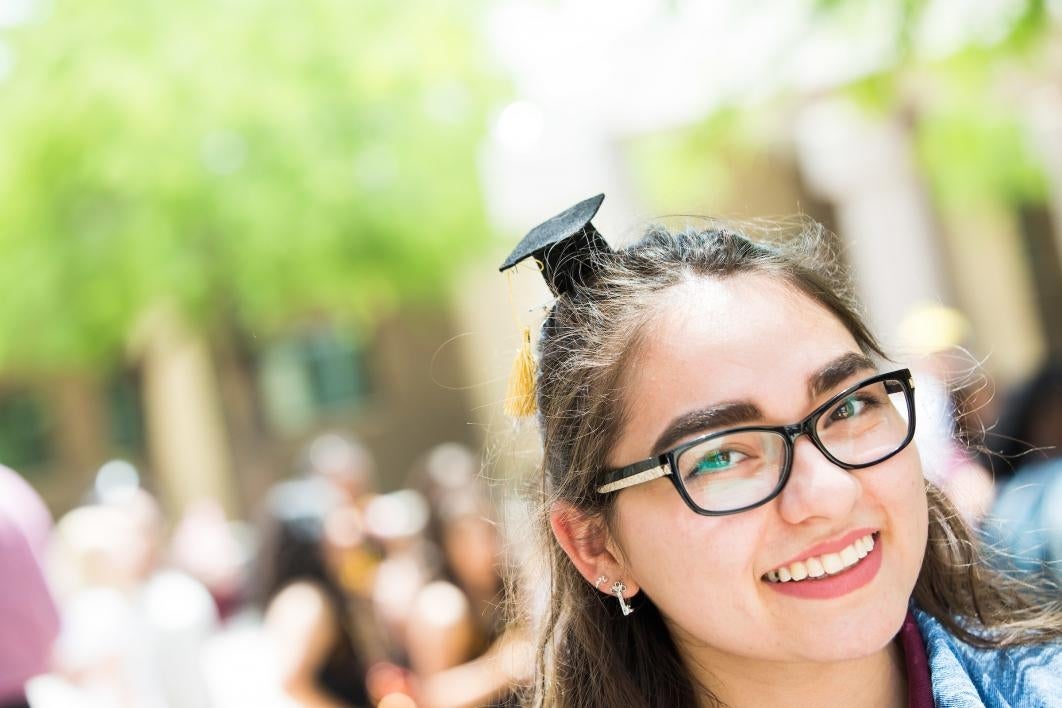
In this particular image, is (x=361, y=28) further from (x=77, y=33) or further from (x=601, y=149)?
(x=601, y=149)

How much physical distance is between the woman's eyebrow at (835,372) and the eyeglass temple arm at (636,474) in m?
0.21

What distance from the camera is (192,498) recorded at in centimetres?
1545

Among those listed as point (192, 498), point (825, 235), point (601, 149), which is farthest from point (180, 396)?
point (825, 235)

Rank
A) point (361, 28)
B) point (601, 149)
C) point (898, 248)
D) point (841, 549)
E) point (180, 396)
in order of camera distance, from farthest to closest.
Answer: point (180, 396)
point (898, 248)
point (361, 28)
point (601, 149)
point (841, 549)

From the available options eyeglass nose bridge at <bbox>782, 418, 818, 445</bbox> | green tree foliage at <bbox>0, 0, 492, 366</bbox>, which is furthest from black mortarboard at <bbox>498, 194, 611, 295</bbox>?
green tree foliage at <bbox>0, 0, 492, 366</bbox>

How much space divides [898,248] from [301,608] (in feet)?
34.8

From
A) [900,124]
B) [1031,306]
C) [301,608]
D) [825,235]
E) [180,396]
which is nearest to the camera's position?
[825,235]

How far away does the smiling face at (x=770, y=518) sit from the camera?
137 cm

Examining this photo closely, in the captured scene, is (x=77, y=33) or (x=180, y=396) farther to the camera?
(x=180, y=396)

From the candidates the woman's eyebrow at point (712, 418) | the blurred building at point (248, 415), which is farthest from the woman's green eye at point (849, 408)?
the blurred building at point (248, 415)

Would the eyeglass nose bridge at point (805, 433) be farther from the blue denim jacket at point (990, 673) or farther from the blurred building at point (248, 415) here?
the blurred building at point (248, 415)

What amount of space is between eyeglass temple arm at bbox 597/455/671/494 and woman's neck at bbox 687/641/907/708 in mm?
313

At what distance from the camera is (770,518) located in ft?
4.53

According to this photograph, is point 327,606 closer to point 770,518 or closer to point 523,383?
point 523,383
